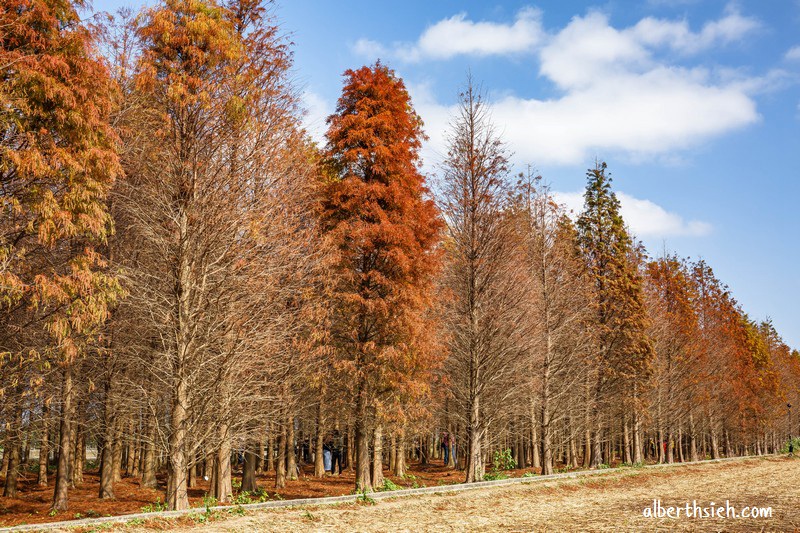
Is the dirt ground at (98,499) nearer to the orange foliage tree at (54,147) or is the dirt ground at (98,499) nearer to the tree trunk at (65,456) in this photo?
the tree trunk at (65,456)

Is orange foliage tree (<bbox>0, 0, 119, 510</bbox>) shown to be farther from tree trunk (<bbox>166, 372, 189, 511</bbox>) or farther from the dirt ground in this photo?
the dirt ground

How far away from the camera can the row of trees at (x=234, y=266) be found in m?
11.2

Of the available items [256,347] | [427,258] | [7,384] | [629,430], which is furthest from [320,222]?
[629,430]

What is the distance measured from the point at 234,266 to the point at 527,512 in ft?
27.2

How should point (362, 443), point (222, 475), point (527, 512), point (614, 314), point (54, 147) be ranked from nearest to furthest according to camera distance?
point (54, 147) < point (527, 512) < point (222, 475) < point (362, 443) < point (614, 314)

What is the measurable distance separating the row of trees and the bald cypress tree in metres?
3.28

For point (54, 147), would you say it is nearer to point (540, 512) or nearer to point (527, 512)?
point (527, 512)

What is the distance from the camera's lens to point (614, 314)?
31.4 m

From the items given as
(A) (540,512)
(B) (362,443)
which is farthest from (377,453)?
(A) (540,512)

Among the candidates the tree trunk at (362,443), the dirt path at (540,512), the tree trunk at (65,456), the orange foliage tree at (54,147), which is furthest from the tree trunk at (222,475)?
the orange foliage tree at (54,147)

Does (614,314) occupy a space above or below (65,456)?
above

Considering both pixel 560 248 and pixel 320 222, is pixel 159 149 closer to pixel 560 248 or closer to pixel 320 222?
pixel 320 222

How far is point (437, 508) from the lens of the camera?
12.8m

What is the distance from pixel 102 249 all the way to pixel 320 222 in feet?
21.5
